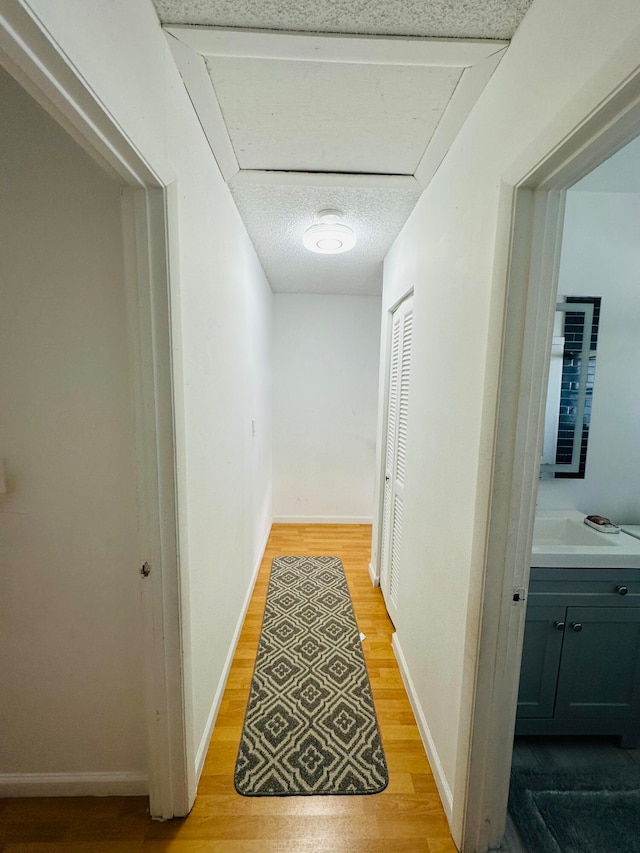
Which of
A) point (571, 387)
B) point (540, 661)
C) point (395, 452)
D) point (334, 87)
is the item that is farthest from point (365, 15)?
point (540, 661)

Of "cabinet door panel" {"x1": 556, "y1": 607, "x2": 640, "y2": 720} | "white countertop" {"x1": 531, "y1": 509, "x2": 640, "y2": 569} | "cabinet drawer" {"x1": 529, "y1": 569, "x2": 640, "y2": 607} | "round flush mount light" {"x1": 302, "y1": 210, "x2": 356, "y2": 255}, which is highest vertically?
"round flush mount light" {"x1": 302, "y1": 210, "x2": 356, "y2": 255}

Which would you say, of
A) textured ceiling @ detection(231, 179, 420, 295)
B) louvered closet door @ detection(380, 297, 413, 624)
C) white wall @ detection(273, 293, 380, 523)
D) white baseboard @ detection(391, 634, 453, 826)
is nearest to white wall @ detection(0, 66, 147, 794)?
textured ceiling @ detection(231, 179, 420, 295)

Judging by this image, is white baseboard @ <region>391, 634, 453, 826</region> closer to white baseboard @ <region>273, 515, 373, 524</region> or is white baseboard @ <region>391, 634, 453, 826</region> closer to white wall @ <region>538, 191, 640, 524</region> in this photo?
white wall @ <region>538, 191, 640, 524</region>

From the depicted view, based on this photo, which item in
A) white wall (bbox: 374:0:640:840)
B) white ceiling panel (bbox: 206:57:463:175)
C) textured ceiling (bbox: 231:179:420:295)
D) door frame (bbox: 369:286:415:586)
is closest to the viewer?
white wall (bbox: 374:0:640:840)

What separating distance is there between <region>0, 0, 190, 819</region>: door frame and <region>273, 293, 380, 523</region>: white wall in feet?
8.42

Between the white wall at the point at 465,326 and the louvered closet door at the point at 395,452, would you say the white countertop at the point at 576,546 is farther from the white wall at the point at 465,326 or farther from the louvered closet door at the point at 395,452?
the louvered closet door at the point at 395,452

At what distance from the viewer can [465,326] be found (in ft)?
3.67

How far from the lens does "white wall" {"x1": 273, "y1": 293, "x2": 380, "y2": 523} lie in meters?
3.51

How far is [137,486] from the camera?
1.02m

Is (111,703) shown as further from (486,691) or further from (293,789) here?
(486,691)

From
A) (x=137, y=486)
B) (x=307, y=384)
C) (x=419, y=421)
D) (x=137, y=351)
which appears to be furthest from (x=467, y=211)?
(x=307, y=384)

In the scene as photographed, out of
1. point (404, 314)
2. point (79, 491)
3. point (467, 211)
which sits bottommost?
point (79, 491)

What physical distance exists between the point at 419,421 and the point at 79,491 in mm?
1321

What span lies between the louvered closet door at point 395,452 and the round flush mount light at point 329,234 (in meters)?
0.47
